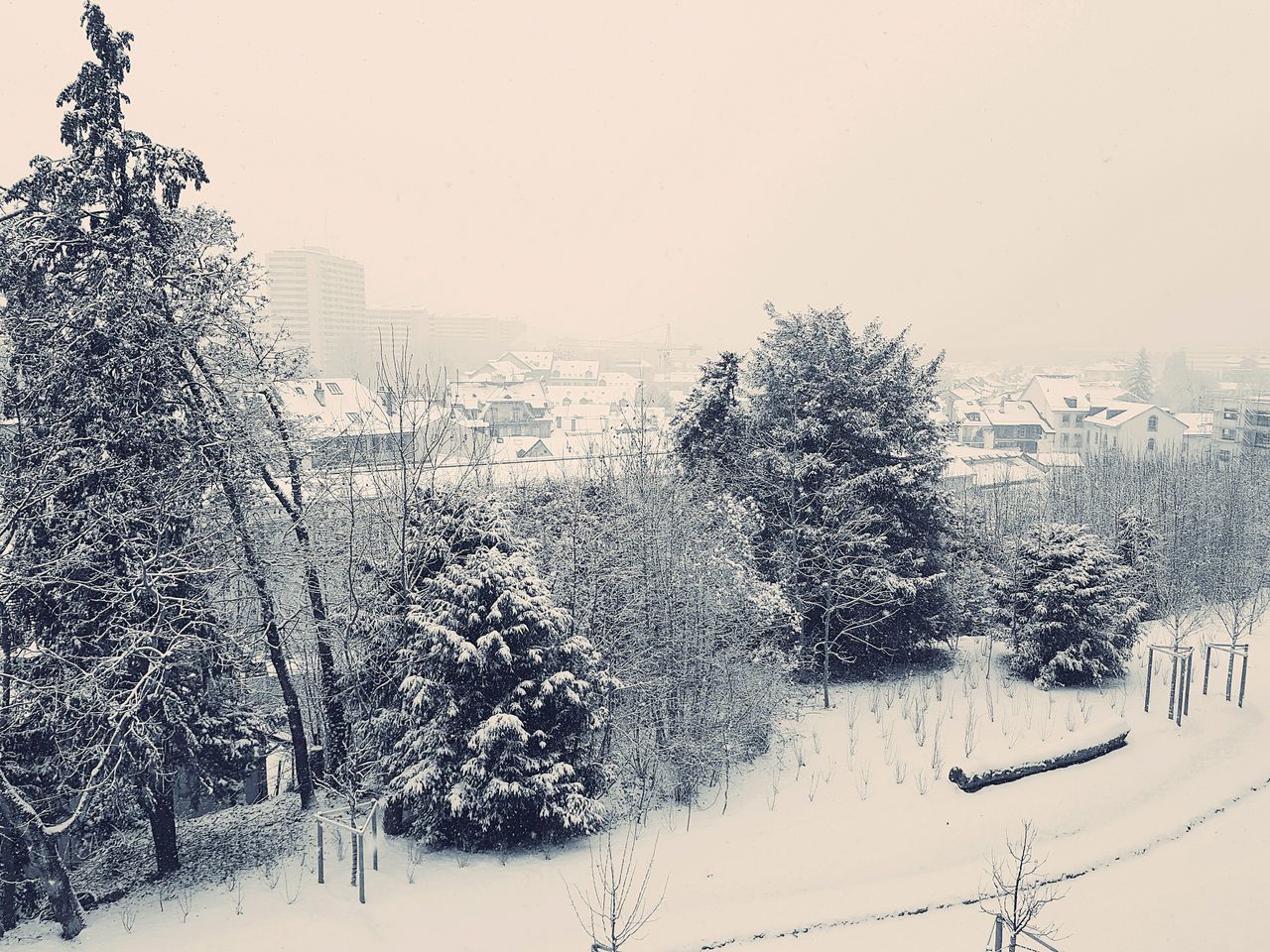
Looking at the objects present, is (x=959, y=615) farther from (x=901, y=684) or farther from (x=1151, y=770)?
(x=1151, y=770)

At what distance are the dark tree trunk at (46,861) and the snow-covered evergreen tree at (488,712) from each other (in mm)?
3939

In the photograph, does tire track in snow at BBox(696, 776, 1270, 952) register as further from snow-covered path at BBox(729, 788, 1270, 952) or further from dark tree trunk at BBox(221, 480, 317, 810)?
dark tree trunk at BBox(221, 480, 317, 810)

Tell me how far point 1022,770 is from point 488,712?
918 centimetres

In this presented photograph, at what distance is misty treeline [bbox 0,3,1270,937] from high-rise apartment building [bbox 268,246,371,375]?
233 feet

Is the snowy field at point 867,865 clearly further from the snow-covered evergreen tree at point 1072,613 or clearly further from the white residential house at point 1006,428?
the white residential house at point 1006,428

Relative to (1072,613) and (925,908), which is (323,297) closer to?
(1072,613)

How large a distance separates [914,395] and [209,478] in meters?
16.9

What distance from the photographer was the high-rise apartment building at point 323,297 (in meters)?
85.8

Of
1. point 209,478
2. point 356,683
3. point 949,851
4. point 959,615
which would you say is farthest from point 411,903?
point 959,615

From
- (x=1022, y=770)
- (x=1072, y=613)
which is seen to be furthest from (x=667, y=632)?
(x=1072, y=613)

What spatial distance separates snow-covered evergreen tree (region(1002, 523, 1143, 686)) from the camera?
18.7 metres

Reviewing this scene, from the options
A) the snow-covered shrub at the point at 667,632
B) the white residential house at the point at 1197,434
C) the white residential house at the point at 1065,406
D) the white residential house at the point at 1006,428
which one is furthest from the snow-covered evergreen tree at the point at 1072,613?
the white residential house at the point at 1065,406

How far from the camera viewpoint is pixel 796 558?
20203 millimetres

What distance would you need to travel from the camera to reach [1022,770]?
1406 cm
